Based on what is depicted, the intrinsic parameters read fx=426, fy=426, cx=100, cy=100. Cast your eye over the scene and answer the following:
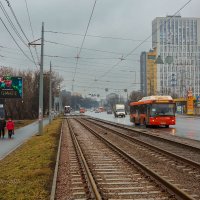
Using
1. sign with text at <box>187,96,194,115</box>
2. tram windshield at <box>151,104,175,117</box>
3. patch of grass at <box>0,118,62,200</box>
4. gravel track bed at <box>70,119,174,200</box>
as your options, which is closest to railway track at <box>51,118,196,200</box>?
gravel track bed at <box>70,119,174,200</box>

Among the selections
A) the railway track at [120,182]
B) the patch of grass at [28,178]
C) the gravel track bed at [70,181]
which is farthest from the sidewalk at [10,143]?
the railway track at [120,182]

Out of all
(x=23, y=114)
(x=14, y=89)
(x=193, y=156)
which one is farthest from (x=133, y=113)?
(x=23, y=114)

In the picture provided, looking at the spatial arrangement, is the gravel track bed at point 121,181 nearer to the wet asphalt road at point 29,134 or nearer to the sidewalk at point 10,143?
the sidewalk at point 10,143

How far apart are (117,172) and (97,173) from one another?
58cm

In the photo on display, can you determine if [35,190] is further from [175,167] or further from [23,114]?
[23,114]

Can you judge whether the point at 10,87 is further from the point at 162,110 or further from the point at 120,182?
the point at 120,182

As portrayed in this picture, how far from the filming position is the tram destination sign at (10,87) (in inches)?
1806

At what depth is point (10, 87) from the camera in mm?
46094

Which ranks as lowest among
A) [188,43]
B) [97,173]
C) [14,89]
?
[97,173]

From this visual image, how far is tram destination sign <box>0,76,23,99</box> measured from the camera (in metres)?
45.9

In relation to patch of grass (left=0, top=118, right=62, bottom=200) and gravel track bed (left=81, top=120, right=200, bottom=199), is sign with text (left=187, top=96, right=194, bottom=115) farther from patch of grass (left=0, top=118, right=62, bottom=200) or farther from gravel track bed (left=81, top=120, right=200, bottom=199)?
patch of grass (left=0, top=118, right=62, bottom=200)

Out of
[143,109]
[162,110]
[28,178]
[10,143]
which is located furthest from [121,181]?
[143,109]

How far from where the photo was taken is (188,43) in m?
49.2

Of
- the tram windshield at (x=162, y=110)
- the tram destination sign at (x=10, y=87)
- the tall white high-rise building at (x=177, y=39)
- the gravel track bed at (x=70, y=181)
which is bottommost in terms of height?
the gravel track bed at (x=70, y=181)
